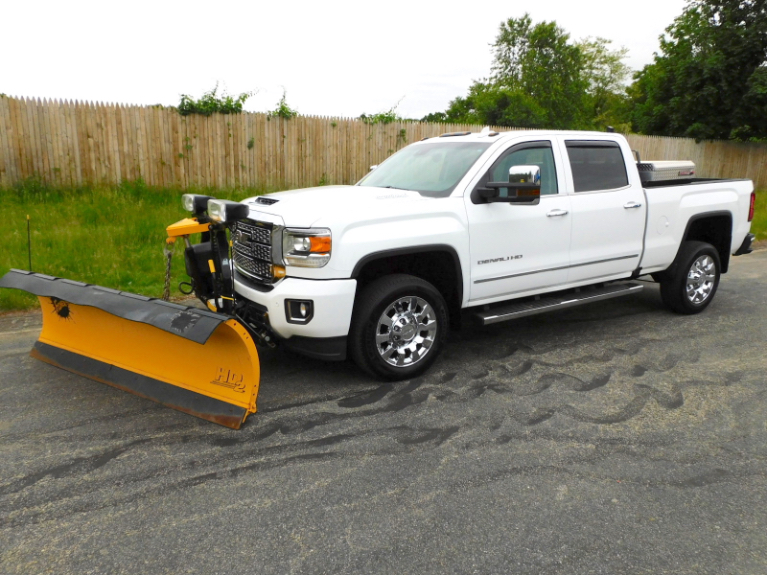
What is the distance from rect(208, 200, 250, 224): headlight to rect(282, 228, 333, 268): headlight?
479 mm

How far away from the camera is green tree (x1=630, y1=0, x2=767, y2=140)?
785 inches

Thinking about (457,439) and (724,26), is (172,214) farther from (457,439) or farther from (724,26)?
(724,26)

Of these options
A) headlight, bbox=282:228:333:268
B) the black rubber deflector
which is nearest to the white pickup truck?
headlight, bbox=282:228:333:268

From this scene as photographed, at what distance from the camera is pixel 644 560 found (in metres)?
2.83

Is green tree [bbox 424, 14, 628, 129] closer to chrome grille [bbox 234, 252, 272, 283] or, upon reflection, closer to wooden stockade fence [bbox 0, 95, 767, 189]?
wooden stockade fence [bbox 0, 95, 767, 189]

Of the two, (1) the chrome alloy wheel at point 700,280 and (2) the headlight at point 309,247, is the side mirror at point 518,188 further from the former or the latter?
(1) the chrome alloy wheel at point 700,280

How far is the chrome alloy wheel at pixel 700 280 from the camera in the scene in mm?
6879

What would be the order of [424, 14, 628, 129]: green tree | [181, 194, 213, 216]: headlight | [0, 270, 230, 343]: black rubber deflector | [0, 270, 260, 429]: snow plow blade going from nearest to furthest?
[0, 270, 230, 343]: black rubber deflector → [0, 270, 260, 429]: snow plow blade → [181, 194, 213, 216]: headlight → [424, 14, 628, 129]: green tree

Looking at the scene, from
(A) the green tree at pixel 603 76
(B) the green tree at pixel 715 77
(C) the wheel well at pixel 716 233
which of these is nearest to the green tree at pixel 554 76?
(A) the green tree at pixel 603 76

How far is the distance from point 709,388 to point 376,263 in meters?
2.83

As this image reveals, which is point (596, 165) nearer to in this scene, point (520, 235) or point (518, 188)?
point (520, 235)

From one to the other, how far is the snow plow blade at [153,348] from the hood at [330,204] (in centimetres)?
104

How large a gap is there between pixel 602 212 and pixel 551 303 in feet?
3.47

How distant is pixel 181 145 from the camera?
1302cm
